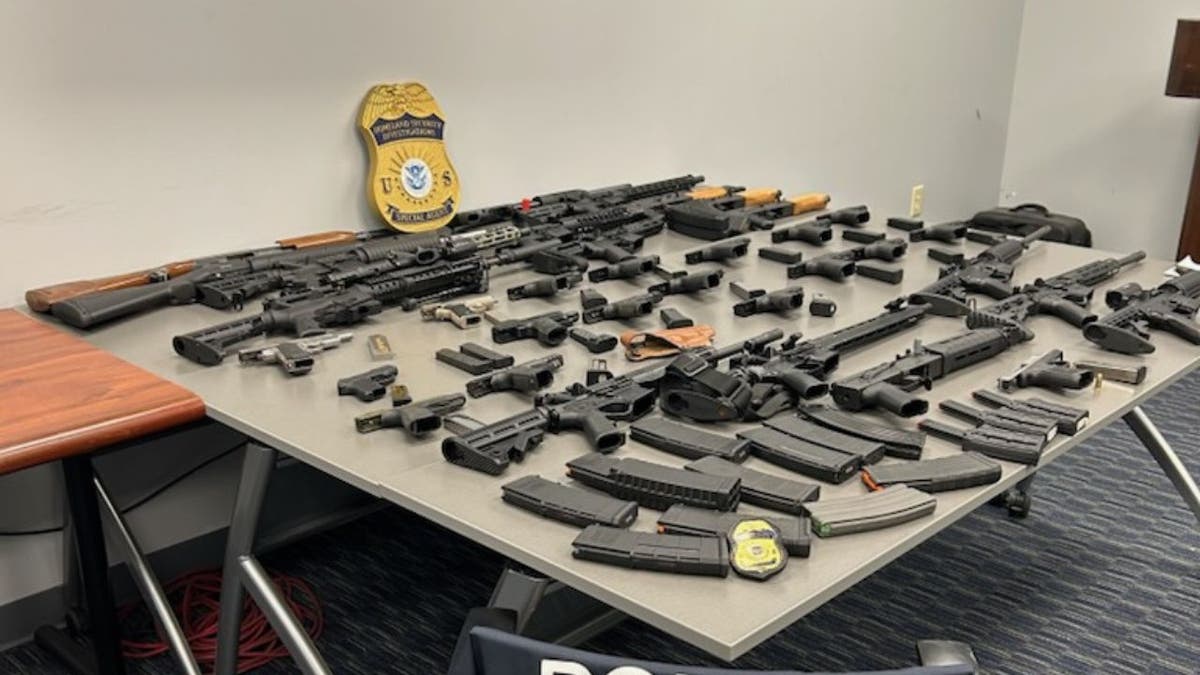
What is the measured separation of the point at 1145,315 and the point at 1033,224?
9.84ft

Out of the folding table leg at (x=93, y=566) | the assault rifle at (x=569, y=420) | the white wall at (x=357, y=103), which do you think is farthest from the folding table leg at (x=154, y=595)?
the assault rifle at (x=569, y=420)

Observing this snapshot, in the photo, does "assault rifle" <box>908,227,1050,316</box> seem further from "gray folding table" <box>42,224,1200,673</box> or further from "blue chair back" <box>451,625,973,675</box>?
"blue chair back" <box>451,625,973,675</box>

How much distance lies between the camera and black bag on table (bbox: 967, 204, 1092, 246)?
16.0 feet

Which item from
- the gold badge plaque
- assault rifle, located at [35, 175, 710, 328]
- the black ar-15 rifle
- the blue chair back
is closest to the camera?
the blue chair back

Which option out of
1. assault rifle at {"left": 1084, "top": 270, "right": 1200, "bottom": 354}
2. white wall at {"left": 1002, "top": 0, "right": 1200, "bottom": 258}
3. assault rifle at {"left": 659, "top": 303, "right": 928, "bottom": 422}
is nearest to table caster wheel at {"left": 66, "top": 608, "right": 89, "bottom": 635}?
assault rifle at {"left": 659, "top": 303, "right": 928, "bottom": 422}

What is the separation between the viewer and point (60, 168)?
2230mm

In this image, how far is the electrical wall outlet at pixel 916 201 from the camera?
498cm

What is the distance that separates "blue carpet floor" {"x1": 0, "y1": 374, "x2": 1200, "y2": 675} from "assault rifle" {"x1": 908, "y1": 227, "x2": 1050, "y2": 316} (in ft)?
2.60

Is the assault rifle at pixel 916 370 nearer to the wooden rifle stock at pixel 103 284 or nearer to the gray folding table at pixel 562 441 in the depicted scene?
the gray folding table at pixel 562 441

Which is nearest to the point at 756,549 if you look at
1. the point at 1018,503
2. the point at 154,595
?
the point at 154,595

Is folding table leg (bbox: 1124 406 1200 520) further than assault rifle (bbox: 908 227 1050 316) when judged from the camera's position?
Yes

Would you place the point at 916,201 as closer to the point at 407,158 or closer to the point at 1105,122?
the point at 1105,122

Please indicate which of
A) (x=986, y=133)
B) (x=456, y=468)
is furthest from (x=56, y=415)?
(x=986, y=133)

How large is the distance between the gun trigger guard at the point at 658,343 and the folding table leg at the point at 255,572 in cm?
69
